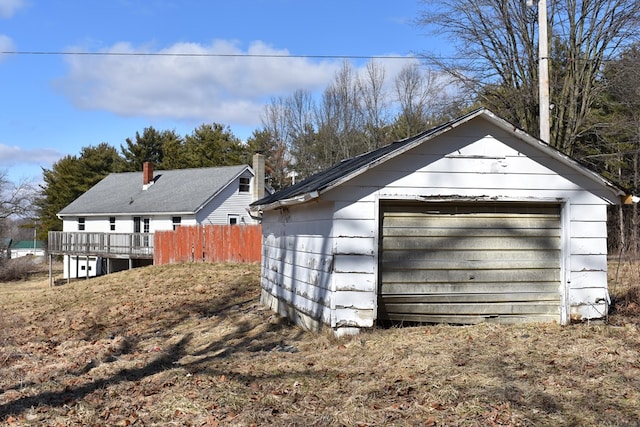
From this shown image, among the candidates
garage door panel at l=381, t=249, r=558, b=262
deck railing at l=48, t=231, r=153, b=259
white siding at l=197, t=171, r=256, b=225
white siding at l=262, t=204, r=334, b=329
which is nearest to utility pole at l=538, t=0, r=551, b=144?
garage door panel at l=381, t=249, r=558, b=262

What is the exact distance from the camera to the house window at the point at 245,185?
38.9 meters

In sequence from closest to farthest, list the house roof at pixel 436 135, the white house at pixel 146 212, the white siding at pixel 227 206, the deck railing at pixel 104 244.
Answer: the house roof at pixel 436 135 < the deck railing at pixel 104 244 < the white house at pixel 146 212 < the white siding at pixel 227 206

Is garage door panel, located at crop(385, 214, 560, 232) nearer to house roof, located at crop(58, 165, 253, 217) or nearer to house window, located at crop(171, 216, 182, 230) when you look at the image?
house roof, located at crop(58, 165, 253, 217)

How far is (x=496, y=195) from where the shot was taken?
31.7ft

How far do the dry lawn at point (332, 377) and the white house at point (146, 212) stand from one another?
78.6 feet

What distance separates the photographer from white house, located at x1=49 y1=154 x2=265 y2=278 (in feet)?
119

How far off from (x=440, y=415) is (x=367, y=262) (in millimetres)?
3771

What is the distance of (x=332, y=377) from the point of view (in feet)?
23.7

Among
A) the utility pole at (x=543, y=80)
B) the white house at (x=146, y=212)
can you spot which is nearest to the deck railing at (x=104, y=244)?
the white house at (x=146, y=212)

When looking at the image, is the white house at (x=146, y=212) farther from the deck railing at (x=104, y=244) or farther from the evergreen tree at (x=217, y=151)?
the evergreen tree at (x=217, y=151)

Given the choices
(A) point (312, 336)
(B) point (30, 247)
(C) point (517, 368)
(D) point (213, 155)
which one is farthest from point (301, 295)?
(B) point (30, 247)

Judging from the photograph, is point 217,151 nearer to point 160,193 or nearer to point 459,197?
point 160,193

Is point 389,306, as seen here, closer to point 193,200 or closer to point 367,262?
point 367,262

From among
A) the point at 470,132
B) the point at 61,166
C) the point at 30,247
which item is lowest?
the point at 30,247
